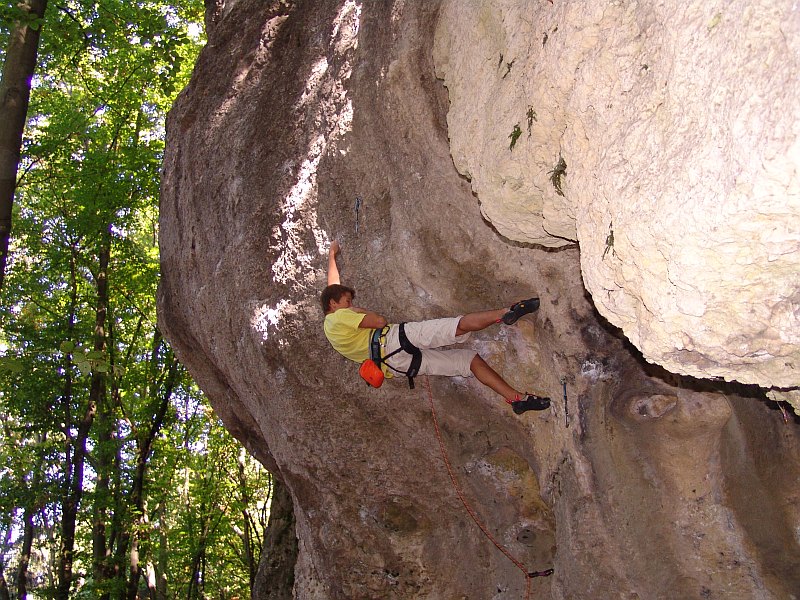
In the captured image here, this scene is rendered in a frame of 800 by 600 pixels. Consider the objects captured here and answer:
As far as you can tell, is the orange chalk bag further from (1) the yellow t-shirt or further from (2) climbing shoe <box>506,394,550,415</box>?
(2) climbing shoe <box>506,394,550,415</box>

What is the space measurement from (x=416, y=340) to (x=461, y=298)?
19.2 inches

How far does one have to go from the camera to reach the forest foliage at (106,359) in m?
14.6

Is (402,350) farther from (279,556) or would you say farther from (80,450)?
(80,450)

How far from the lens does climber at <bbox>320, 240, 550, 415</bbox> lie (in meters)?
5.18

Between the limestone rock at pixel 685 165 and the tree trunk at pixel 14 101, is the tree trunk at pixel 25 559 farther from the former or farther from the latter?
the limestone rock at pixel 685 165

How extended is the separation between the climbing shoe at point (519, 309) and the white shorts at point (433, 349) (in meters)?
0.34

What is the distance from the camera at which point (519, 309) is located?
196 inches

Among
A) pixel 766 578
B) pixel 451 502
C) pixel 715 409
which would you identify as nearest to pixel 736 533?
pixel 766 578

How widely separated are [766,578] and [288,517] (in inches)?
242

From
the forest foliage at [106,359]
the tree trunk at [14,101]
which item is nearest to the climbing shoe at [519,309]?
the tree trunk at [14,101]

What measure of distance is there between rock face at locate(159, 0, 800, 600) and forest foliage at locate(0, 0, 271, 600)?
825 centimetres

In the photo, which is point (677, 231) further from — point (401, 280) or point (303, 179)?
point (303, 179)

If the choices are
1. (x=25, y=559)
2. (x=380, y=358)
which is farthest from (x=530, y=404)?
(x=25, y=559)

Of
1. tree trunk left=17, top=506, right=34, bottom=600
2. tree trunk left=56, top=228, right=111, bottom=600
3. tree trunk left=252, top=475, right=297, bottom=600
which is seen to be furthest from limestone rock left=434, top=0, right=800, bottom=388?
tree trunk left=17, top=506, right=34, bottom=600
